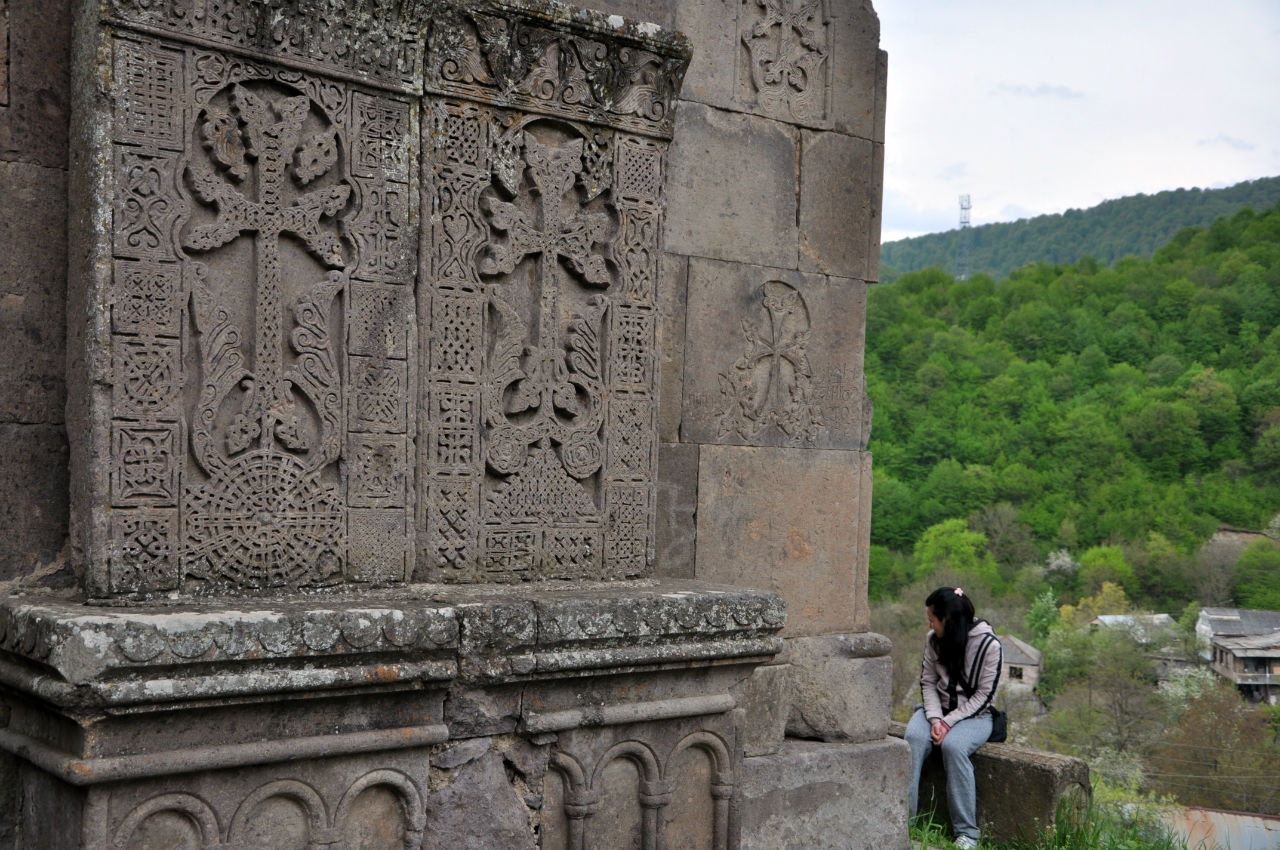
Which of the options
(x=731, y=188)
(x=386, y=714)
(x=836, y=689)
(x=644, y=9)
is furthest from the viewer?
(x=836, y=689)

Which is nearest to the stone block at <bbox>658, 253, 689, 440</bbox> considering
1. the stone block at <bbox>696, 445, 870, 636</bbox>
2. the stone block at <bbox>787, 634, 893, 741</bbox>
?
the stone block at <bbox>696, 445, 870, 636</bbox>

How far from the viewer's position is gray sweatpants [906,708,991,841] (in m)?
4.47

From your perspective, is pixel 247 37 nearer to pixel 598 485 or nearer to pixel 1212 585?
pixel 598 485

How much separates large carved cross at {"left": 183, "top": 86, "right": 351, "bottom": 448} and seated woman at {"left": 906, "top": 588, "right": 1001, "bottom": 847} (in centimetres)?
329

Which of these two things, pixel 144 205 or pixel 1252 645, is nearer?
pixel 144 205

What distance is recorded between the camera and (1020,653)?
1480 inches

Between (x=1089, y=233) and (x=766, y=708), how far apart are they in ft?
277

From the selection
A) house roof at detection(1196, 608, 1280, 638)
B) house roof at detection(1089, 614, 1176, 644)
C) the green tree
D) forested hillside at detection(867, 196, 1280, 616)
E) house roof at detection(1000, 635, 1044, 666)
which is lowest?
house roof at detection(1000, 635, 1044, 666)

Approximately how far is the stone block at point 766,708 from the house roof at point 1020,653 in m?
36.0

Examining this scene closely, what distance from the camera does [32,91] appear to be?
6.95 feet

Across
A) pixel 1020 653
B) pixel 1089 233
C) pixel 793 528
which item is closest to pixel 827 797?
pixel 793 528

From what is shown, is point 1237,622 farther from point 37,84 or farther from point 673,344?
point 37,84

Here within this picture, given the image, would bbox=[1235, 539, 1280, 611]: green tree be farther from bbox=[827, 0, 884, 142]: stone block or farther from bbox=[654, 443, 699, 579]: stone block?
bbox=[654, 443, 699, 579]: stone block

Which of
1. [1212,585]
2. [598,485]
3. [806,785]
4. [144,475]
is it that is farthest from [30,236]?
[1212,585]
